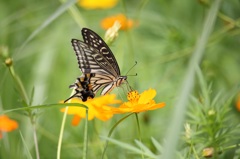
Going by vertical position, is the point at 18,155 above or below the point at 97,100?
below

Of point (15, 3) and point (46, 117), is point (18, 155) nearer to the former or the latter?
point (46, 117)

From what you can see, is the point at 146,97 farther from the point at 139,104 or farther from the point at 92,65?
the point at 92,65

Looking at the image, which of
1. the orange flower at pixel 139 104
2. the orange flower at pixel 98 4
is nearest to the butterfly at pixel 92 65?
the orange flower at pixel 139 104

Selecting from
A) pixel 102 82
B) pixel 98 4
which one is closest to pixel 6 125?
pixel 102 82

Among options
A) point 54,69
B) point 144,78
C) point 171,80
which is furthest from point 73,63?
point 171,80

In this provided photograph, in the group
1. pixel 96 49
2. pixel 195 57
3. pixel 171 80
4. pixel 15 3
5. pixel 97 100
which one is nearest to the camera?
pixel 195 57

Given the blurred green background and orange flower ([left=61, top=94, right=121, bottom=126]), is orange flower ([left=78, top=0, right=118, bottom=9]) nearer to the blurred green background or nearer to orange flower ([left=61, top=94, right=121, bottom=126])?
the blurred green background

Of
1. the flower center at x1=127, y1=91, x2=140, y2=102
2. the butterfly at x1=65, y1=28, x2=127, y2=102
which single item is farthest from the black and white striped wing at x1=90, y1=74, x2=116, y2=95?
the flower center at x1=127, y1=91, x2=140, y2=102

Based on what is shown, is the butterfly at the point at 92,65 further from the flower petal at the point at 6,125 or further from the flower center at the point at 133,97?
the flower petal at the point at 6,125
